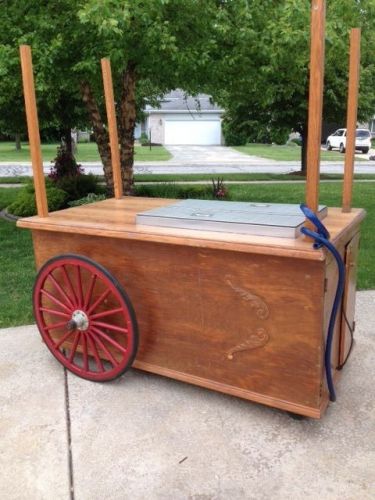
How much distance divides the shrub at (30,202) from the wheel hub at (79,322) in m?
5.66

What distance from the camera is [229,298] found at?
2.50m

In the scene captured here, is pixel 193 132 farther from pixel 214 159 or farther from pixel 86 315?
pixel 86 315

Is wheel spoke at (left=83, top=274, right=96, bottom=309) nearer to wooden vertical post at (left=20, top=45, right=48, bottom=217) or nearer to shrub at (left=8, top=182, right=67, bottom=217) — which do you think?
wooden vertical post at (left=20, top=45, right=48, bottom=217)

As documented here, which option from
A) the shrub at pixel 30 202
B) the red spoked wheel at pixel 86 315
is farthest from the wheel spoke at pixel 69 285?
the shrub at pixel 30 202

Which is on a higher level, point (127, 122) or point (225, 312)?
point (127, 122)

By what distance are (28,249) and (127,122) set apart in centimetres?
294

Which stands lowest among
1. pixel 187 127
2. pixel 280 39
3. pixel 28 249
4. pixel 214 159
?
pixel 214 159

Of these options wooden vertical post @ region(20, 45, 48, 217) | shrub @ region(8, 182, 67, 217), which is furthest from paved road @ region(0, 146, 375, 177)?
wooden vertical post @ region(20, 45, 48, 217)

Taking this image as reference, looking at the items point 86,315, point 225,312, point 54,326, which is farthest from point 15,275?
point 225,312

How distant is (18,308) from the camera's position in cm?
420

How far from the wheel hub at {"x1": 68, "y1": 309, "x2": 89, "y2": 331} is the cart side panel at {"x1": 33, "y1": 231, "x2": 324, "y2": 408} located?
0.31 m

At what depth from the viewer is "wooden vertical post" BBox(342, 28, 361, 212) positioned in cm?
267

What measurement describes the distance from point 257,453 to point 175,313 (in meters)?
0.79

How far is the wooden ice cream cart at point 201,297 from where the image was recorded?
231 centimetres
